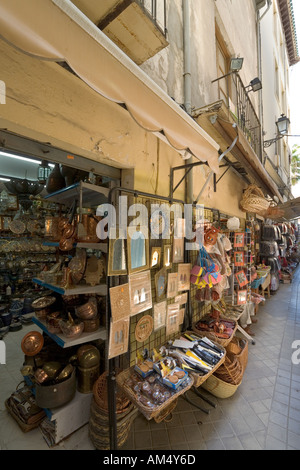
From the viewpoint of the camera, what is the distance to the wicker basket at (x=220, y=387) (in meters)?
2.46

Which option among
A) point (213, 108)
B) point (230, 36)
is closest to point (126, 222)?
point (213, 108)

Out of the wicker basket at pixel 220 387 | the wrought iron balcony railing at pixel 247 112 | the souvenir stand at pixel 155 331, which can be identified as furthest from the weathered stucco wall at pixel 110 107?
the wicker basket at pixel 220 387

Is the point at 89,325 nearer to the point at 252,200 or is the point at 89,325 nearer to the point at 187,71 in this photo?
the point at 187,71

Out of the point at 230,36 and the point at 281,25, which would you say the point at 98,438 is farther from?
the point at 281,25

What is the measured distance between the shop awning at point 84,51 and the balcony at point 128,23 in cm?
55

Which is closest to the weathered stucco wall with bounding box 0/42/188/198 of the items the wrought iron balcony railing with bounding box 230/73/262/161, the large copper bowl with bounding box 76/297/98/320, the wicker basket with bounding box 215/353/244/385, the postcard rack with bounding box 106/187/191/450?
the postcard rack with bounding box 106/187/191/450

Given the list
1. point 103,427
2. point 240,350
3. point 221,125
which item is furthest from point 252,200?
point 103,427

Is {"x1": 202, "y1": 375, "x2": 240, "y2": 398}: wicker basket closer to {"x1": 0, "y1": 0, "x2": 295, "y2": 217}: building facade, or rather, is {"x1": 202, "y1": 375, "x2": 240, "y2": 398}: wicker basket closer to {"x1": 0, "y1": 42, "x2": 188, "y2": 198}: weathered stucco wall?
{"x1": 0, "y1": 0, "x2": 295, "y2": 217}: building facade

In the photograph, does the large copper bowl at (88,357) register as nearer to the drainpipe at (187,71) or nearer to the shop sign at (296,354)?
the drainpipe at (187,71)

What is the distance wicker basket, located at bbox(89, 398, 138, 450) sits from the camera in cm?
181

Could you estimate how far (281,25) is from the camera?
12.5 m

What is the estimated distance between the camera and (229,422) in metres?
2.18

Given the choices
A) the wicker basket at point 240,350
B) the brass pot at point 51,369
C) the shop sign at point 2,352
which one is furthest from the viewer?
the shop sign at point 2,352

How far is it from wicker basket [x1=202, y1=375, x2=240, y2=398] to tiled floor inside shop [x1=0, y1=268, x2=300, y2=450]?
0.08 meters
